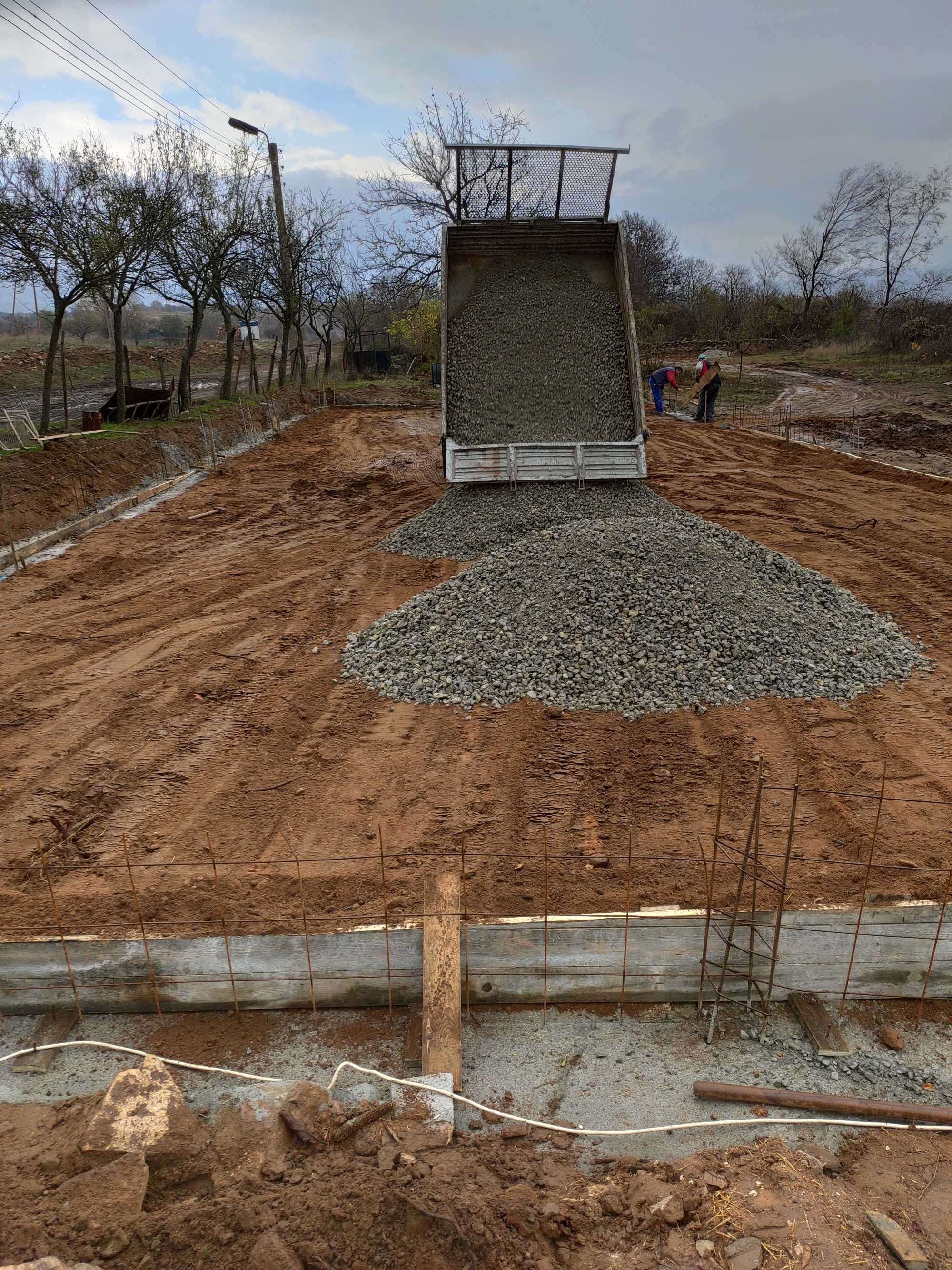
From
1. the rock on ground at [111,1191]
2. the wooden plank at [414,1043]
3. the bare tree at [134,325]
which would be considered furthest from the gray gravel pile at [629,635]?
the bare tree at [134,325]

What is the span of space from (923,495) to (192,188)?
62.6 feet

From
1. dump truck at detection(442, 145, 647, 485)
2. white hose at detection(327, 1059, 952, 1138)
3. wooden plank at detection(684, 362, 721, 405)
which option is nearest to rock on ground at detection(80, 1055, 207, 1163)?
white hose at detection(327, 1059, 952, 1138)

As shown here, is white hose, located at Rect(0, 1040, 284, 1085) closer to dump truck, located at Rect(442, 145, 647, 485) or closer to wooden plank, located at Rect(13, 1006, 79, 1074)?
wooden plank, located at Rect(13, 1006, 79, 1074)

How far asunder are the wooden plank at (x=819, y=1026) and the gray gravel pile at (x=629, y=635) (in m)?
2.56

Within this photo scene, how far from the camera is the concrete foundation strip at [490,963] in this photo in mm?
3441

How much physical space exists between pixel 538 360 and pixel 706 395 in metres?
9.35

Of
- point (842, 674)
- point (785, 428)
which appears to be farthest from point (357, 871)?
point (785, 428)

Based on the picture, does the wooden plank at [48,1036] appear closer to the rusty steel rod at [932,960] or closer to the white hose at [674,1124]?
the white hose at [674,1124]

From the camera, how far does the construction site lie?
8.44 ft

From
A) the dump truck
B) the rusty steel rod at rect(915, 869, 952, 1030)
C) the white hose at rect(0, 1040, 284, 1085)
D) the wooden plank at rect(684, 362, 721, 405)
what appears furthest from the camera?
the wooden plank at rect(684, 362, 721, 405)

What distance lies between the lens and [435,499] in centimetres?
1234

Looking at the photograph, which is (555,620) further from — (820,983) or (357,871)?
(820,983)

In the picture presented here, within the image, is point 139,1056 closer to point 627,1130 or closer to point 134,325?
point 627,1130

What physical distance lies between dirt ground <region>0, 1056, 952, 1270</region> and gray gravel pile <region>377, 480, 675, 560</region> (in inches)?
271
